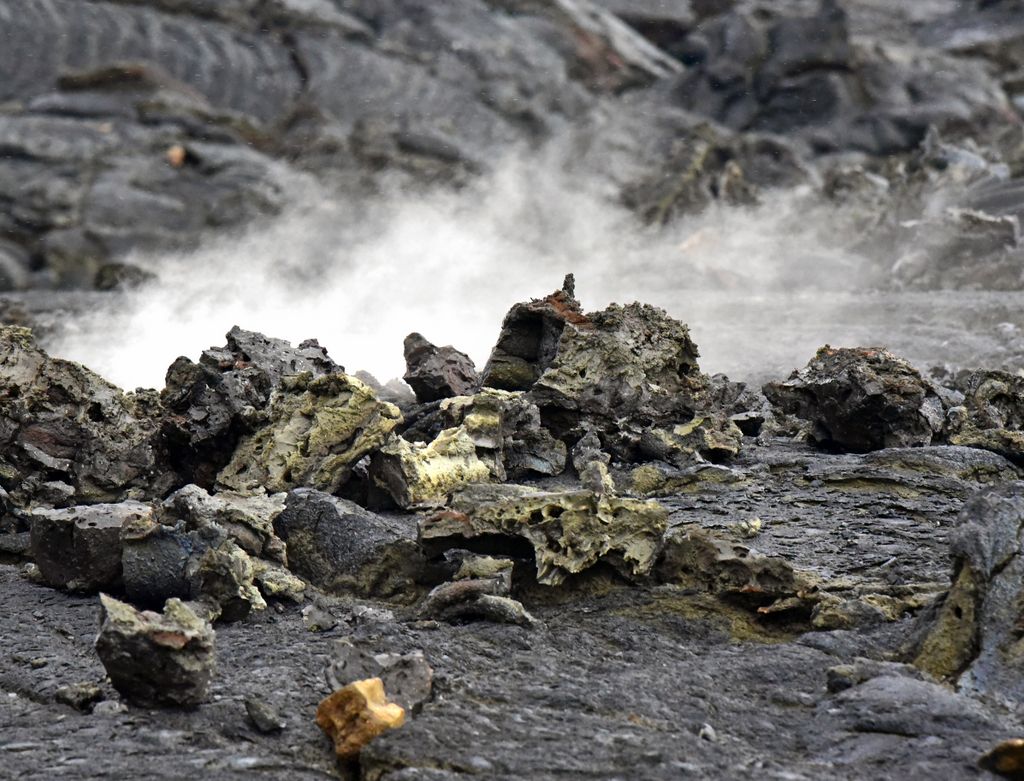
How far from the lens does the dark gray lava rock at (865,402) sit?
8164 millimetres

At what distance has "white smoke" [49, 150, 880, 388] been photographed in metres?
15.5

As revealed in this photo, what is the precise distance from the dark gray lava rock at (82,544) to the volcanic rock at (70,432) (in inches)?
55.2

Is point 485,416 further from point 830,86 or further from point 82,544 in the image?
point 830,86

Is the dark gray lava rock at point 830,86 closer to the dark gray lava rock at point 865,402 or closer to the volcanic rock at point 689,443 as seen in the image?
the dark gray lava rock at point 865,402

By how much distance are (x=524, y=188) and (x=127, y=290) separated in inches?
410

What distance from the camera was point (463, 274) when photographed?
819 inches

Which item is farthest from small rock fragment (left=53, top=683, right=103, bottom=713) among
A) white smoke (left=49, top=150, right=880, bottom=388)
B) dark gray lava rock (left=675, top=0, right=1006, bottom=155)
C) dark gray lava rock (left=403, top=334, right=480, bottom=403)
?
dark gray lava rock (left=675, top=0, right=1006, bottom=155)

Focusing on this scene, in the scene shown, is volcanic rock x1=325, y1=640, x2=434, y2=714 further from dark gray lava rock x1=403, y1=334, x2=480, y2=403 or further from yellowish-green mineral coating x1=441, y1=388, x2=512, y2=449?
dark gray lava rock x1=403, y1=334, x2=480, y2=403

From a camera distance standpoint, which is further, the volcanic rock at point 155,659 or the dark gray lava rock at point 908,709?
the volcanic rock at point 155,659

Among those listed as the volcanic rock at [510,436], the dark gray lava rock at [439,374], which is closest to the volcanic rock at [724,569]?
the volcanic rock at [510,436]

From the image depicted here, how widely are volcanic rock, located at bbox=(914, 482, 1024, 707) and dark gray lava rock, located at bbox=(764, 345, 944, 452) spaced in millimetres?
2942

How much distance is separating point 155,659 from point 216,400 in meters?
3.62

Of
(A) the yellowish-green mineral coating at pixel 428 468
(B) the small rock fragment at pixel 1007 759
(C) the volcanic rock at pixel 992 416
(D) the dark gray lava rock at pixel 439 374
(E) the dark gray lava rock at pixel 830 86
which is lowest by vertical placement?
(B) the small rock fragment at pixel 1007 759

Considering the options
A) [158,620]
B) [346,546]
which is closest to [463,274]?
[346,546]
